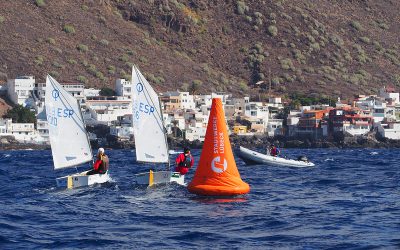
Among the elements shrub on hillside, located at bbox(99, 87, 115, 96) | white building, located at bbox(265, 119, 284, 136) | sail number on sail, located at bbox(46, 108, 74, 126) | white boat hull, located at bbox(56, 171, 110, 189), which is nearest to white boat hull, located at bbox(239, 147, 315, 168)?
sail number on sail, located at bbox(46, 108, 74, 126)

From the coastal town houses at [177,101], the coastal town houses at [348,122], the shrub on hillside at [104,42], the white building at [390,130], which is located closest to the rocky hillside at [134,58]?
the shrub on hillside at [104,42]

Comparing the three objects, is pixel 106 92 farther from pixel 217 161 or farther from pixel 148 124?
pixel 217 161

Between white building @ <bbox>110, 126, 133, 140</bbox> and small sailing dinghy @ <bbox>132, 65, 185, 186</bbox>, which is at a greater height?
small sailing dinghy @ <bbox>132, 65, 185, 186</bbox>

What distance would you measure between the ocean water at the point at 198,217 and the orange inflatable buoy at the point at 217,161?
514mm

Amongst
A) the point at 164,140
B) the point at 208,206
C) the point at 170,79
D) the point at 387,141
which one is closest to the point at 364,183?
the point at 164,140

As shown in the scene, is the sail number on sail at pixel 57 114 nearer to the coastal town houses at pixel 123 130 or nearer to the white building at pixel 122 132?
the coastal town houses at pixel 123 130

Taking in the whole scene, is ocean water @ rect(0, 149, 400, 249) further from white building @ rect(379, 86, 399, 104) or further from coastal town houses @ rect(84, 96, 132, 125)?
white building @ rect(379, 86, 399, 104)

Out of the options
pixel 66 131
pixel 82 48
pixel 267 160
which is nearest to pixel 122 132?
pixel 82 48

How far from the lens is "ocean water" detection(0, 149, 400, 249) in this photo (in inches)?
1129

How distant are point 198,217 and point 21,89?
403 feet

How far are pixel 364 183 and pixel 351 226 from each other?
56.3 feet

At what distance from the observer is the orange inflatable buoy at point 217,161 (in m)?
37.6

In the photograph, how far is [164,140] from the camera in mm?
45844

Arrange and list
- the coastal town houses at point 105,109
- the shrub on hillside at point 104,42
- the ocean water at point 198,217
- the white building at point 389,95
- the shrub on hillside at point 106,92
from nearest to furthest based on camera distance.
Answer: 1. the ocean water at point 198,217
2. the coastal town houses at point 105,109
3. the shrub on hillside at point 106,92
4. the white building at point 389,95
5. the shrub on hillside at point 104,42
